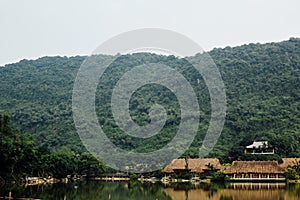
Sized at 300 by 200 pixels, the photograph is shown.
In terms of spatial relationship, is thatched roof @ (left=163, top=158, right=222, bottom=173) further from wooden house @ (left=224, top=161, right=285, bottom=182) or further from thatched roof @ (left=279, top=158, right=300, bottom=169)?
thatched roof @ (left=279, top=158, right=300, bottom=169)

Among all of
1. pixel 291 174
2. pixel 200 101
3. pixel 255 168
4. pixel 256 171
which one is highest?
pixel 200 101

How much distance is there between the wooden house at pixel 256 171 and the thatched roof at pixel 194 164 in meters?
3.15

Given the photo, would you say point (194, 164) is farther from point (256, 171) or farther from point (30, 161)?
point (30, 161)

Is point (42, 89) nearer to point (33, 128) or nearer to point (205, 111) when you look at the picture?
point (33, 128)

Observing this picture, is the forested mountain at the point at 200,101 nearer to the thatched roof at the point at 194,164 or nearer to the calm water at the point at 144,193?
the thatched roof at the point at 194,164

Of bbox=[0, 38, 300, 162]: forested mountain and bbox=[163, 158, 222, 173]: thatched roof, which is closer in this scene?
bbox=[163, 158, 222, 173]: thatched roof

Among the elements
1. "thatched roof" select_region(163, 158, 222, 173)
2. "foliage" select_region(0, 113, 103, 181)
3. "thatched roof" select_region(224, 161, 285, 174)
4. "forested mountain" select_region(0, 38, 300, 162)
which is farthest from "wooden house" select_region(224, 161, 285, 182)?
"foliage" select_region(0, 113, 103, 181)

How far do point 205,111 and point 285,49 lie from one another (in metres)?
24.3

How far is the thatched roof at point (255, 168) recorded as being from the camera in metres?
46.8

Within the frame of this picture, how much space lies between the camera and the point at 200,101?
7294 centimetres

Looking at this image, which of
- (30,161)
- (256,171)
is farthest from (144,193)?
(256,171)

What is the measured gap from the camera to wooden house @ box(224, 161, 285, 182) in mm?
46844

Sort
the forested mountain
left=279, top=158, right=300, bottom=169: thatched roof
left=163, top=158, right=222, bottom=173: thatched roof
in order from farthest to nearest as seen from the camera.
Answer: the forested mountain → left=163, top=158, right=222, bottom=173: thatched roof → left=279, top=158, right=300, bottom=169: thatched roof

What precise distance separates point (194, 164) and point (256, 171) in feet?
26.6
